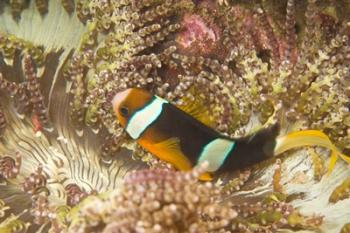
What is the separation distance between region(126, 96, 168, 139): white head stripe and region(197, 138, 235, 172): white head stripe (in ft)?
0.68

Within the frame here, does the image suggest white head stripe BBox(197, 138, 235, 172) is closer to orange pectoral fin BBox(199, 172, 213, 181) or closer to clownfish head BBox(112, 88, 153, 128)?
orange pectoral fin BBox(199, 172, 213, 181)

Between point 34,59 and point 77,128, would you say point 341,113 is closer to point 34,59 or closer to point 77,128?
point 77,128

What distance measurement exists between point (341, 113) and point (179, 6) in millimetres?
808

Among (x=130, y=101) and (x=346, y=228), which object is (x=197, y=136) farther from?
(x=346, y=228)

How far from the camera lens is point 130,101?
72.1 inches

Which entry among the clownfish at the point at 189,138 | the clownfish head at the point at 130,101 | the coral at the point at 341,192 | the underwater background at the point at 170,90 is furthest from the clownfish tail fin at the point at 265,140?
the clownfish head at the point at 130,101

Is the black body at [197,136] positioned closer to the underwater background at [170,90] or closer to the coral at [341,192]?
the underwater background at [170,90]

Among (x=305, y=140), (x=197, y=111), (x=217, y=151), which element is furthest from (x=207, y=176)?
(x=305, y=140)

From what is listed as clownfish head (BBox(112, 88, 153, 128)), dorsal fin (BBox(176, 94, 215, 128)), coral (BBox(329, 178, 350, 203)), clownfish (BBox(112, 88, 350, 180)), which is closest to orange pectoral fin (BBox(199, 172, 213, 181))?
clownfish (BBox(112, 88, 350, 180))

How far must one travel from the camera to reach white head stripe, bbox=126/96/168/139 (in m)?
1.84

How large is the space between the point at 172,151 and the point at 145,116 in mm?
153

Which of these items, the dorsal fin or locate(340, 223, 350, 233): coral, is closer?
locate(340, 223, 350, 233): coral

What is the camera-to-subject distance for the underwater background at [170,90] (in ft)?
6.23

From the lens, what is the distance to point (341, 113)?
81.0 inches
